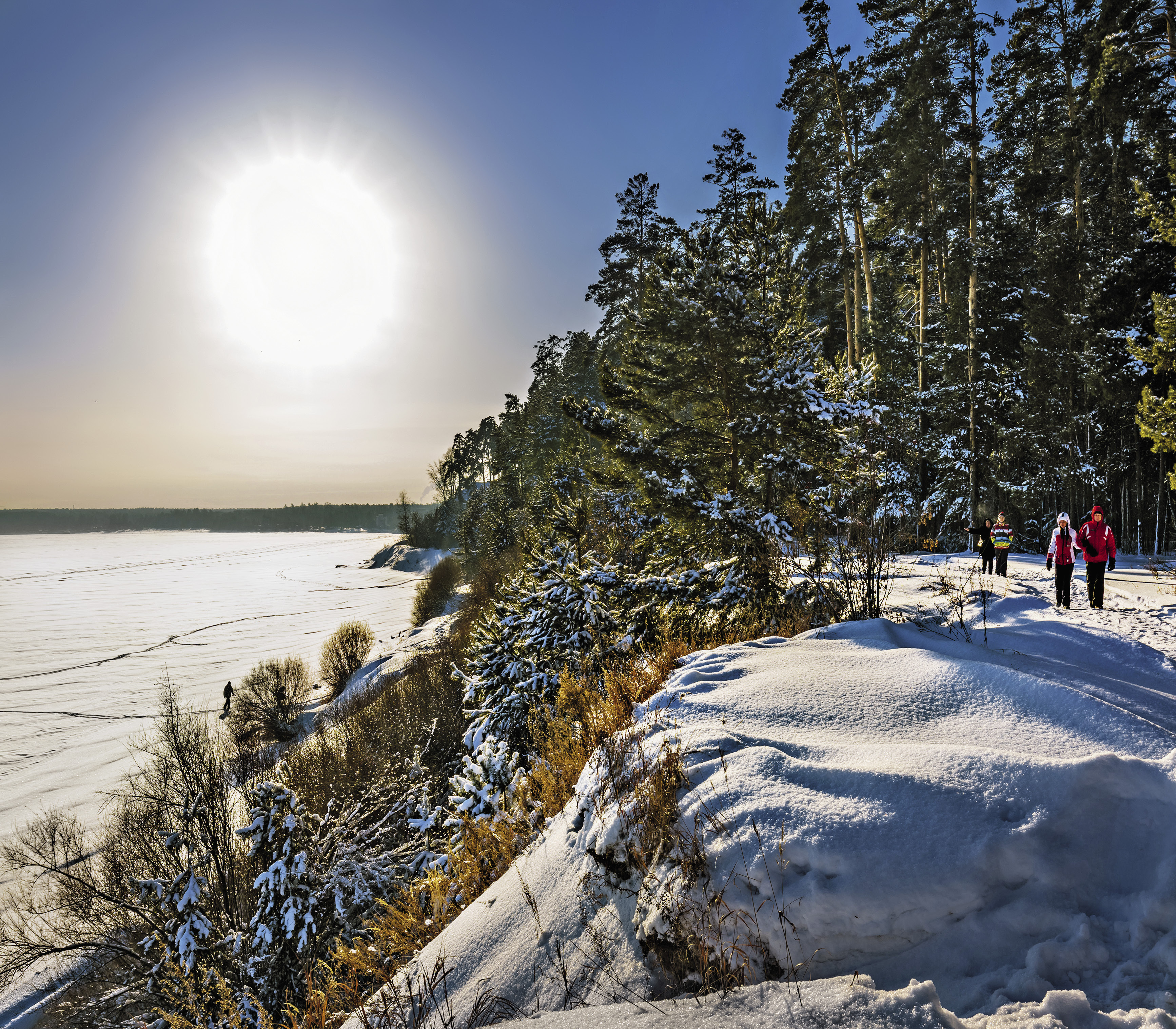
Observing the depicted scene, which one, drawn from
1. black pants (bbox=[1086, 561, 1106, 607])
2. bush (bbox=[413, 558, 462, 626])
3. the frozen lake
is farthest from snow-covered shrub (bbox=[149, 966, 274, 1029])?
bush (bbox=[413, 558, 462, 626])

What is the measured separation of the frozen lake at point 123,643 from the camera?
24703 mm

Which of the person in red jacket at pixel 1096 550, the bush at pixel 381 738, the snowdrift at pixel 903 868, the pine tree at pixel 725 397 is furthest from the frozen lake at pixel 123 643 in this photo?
the person in red jacket at pixel 1096 550

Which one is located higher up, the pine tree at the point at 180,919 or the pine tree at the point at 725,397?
the pine tree at the point at 725,397

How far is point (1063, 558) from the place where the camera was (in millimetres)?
8453

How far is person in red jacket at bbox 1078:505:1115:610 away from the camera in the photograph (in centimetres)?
832

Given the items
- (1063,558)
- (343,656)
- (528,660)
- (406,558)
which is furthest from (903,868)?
(406,558)

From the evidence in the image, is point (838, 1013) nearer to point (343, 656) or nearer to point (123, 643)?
point (343, 656)

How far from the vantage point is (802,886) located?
2.48 metres

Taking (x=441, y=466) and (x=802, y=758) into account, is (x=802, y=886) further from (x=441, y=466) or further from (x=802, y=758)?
(x=441, y=466)

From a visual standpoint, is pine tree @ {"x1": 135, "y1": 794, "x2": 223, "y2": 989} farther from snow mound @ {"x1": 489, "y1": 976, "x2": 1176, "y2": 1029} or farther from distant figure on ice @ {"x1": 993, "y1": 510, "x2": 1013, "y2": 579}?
distant figure on ice @ {"x1": 993, "y1": 510, "x2": 1013, "y2": 579}

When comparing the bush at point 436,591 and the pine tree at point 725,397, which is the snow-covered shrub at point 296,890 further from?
the bush at point 436,591

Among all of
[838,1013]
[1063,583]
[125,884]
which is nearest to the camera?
[838,1013]

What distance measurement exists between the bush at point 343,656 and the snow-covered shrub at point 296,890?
74.8 ft

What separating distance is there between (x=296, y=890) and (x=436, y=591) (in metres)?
36.6
